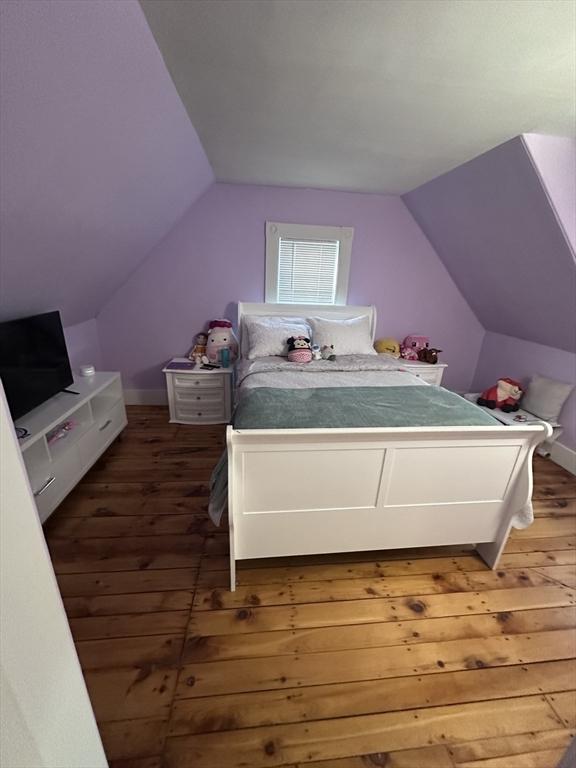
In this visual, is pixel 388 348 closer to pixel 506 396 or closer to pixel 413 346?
pixel 413 346

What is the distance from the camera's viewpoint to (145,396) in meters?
3.35

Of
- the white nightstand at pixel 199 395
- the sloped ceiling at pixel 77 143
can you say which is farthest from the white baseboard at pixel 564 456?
the sloped ceiling at pixel 77 143

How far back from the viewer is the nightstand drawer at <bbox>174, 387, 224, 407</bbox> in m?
2.97

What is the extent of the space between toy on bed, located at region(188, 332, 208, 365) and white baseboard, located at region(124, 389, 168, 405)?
524mm

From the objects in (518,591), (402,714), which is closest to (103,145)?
(402,714)

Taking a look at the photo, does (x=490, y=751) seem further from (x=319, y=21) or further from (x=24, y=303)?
(x=24, y=303)

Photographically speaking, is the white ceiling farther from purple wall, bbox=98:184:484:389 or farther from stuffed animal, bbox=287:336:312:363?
stuffed animal, bbox=287:336:312:363

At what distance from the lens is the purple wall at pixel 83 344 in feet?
8.82

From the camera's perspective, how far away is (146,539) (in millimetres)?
1805

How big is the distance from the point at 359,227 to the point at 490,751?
3360 millimetres

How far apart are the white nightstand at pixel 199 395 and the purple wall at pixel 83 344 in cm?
69

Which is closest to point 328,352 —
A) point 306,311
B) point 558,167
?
point 306,311

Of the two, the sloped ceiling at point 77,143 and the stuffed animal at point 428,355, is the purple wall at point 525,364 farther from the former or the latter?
the sloped ceiling at point 77,143

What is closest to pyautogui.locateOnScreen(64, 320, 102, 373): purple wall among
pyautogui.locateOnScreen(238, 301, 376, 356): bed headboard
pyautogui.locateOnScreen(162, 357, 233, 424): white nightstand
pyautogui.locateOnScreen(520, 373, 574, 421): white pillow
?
pyautogui.locateOnScreen(162, 357, 233, 424): white nightstand
